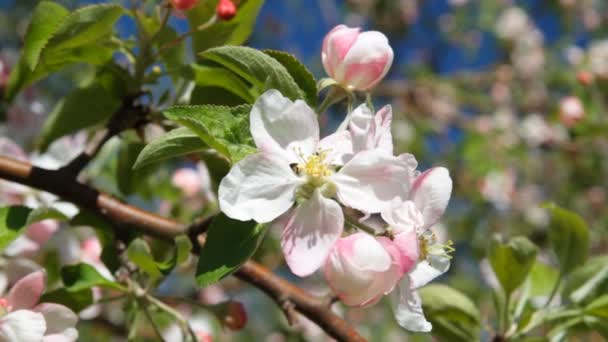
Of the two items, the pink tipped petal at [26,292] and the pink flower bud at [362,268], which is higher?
the pink flower bud at [362,268]

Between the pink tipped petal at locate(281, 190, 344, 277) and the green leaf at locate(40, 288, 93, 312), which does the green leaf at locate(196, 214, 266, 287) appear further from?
the green leaf at locate(40, 288, 93, 312)

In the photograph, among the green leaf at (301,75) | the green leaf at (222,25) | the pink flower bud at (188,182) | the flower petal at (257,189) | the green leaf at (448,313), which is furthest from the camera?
the pink flower bud at (188,182)

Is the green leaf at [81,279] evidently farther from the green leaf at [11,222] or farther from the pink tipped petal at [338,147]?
the pink tipped petal at [338,147]

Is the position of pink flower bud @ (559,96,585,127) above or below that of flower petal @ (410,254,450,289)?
below

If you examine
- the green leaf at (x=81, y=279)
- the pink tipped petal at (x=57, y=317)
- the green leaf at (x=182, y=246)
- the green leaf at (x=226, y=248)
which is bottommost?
the green leaf at (x=81, y=279)

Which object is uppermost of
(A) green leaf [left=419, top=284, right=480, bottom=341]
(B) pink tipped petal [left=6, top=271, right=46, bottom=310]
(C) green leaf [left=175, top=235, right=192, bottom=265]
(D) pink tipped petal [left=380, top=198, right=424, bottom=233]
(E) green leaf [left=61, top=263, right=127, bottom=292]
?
(D) pink tipped petal [left=380, top=198, right=424, bottom=233]

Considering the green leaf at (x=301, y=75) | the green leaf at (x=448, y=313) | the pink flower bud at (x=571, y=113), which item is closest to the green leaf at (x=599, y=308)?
the green leaf at (x=448, y=313)

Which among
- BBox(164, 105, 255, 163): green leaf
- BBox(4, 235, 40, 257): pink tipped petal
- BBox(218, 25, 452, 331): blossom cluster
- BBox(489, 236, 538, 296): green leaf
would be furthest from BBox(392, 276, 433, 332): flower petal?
BBox(4, 235, 40, 257): pink tipped petal
